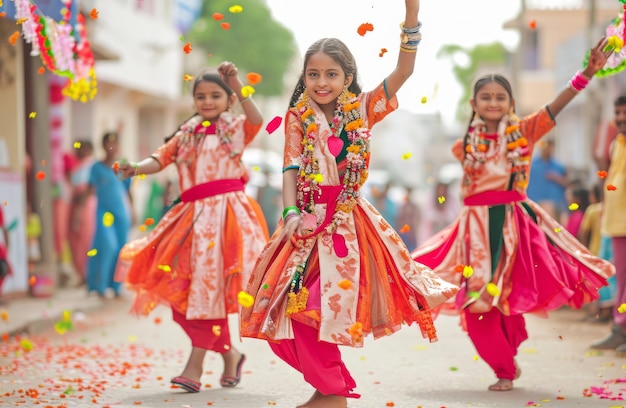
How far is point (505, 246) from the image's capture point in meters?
7.26

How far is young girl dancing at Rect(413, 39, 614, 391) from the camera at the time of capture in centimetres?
713

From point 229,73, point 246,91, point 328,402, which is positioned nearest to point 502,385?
point 328,402

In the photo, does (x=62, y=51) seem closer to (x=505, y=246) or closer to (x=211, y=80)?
(x=211, y=80)

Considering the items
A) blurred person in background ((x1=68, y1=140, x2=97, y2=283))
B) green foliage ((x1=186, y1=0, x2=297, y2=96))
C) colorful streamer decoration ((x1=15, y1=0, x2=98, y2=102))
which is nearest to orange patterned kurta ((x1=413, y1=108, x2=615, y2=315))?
colorful streamer decoration ((x1=15, y1=0, x2=98, y2=102))

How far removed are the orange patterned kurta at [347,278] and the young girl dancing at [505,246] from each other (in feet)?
3.80

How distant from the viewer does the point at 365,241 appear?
5.99m

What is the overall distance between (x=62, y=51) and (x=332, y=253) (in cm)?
408

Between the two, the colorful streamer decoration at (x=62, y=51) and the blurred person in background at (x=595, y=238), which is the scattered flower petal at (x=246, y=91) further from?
the blurred person in background at (x=595, y=238)

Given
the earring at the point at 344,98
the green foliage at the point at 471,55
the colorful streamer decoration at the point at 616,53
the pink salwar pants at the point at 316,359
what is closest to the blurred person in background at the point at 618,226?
the colorful streamer decoration at the point at 616,53

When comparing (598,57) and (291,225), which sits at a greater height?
(598,57)

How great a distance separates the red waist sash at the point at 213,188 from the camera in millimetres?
7539

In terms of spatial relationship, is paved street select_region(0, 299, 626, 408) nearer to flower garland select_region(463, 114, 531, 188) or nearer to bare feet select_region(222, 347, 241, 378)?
bare feet select_region(222, 347, 241, 378)

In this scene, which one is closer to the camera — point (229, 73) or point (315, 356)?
point (315, 356)

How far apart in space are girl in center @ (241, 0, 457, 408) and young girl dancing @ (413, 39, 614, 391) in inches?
45.4
